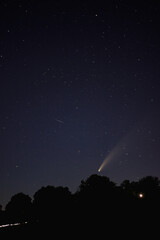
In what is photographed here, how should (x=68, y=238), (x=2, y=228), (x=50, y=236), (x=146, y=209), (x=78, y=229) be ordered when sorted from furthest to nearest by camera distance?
(x=146, y=209)
(x=78, y=229)
(x=68, y=238)
(x=50, y=236)
(x=2, y=228)

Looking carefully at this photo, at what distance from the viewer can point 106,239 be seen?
7273mm

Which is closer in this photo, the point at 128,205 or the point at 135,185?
the point at 128,205

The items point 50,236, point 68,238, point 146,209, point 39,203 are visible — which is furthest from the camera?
point 39,203

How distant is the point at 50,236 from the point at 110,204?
13.9 ft

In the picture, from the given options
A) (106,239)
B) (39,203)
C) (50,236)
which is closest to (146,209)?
(106,239)

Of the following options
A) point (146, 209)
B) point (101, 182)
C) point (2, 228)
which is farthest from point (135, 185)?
point (2, 228)

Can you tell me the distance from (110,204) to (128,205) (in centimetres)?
88

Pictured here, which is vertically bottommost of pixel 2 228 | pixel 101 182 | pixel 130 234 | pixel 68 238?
pixel 130 234

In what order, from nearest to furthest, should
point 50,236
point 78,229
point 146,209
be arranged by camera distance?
point 50,236 → point 78,229 → point 146,209

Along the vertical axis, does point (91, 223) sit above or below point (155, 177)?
below

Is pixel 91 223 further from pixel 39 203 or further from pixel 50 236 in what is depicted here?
pixel 39 203

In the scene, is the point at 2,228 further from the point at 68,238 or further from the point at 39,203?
the point at 39,203

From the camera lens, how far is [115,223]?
319 inches

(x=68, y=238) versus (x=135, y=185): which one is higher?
(x=135, y=185)
